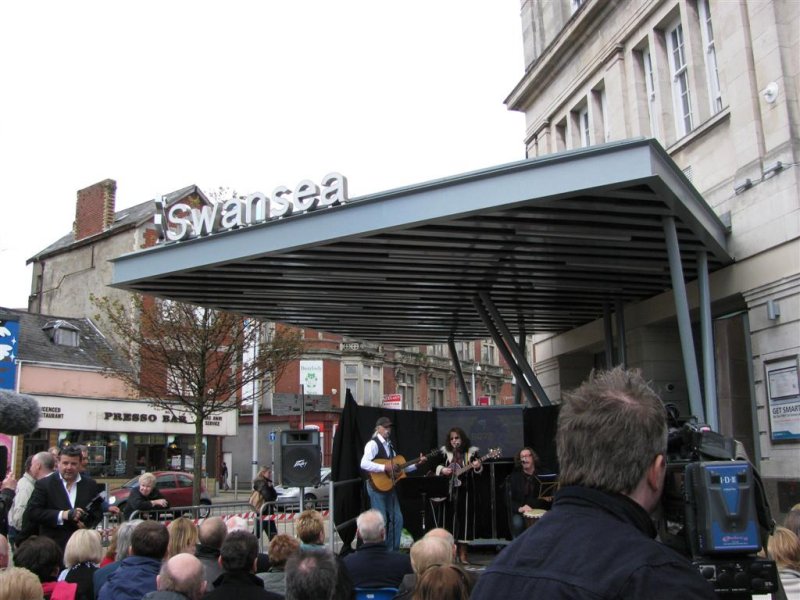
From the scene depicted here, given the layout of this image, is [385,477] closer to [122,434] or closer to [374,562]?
[374,562]

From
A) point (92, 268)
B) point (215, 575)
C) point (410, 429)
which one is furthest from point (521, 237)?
point (92, 268)

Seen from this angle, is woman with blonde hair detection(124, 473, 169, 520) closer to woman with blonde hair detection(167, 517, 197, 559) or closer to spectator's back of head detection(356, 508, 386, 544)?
woman with blonde hair detection(167, 517, 197, 559)

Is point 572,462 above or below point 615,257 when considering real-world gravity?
below

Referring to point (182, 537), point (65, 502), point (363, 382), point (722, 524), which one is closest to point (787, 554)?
point (722, 524)

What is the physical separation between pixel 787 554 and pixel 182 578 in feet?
12.1

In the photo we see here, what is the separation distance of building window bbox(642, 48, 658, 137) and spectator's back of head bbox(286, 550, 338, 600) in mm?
14398

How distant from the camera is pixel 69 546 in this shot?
6.07m

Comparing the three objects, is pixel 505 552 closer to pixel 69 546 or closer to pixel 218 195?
pixel 69 546

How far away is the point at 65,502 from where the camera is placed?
27.2ft

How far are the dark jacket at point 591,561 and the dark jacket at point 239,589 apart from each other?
9.90ft

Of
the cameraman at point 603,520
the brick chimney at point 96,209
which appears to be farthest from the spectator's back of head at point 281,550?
the brick chimney at point 96,209

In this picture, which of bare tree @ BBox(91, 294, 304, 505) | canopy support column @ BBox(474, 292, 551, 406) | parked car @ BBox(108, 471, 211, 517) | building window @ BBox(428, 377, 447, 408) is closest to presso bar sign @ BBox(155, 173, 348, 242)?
canopy support column @ BBox(474, 292, 551, 406)

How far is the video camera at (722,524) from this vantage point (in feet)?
10.2

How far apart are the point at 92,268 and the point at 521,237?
36.5 meters
